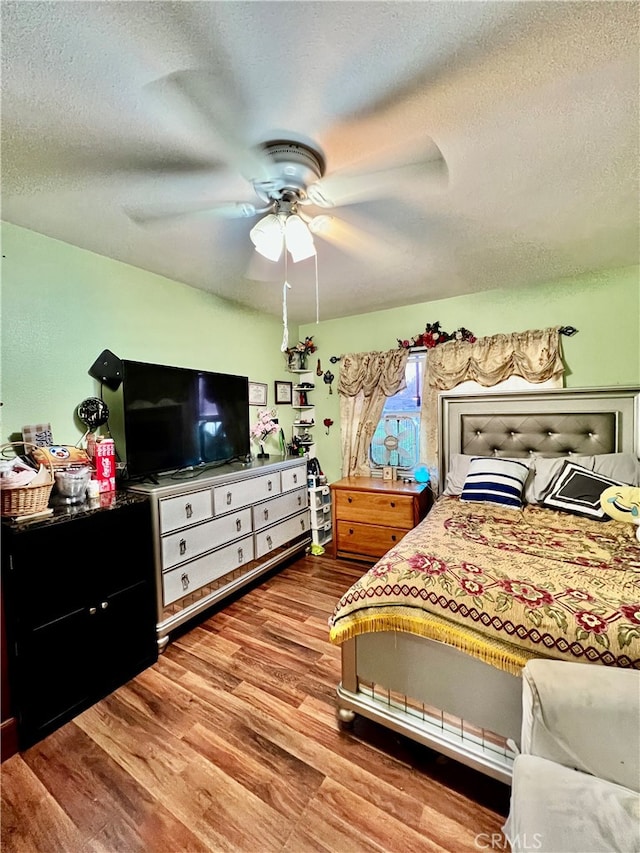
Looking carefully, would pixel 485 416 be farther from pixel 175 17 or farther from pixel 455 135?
pixel 175 17

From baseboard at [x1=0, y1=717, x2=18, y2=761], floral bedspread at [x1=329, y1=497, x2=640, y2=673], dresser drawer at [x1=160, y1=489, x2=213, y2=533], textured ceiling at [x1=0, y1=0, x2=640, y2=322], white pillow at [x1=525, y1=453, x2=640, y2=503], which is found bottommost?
baseboard at [x1=0, y1=717, x2=18, y2=761]

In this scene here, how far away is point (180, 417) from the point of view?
244 cm

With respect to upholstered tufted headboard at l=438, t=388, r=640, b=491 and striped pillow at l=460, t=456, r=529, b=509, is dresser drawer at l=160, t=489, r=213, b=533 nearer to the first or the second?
striped pillow at l=460, t=456, r=529, b=509

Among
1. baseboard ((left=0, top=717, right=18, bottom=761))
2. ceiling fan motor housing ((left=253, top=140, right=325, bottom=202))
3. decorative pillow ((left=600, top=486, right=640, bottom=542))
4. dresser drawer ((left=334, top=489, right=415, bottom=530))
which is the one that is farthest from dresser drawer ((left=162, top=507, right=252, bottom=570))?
decorative pillow ((left=600, top=486, right=640, bottom=542))

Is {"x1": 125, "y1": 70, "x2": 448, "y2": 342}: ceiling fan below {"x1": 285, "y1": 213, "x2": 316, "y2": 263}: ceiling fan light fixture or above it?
above

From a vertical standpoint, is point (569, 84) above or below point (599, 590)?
above

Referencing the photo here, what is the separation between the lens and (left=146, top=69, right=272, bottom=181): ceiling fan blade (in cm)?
97

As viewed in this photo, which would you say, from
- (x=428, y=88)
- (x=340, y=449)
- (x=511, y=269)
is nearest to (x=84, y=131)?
(x=428, y=88)

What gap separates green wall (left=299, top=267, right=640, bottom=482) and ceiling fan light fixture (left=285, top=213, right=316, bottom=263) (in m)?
1.99

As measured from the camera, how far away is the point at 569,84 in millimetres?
1013

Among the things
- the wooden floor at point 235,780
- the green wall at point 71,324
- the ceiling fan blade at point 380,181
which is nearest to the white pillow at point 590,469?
the wooden floor at point 235,780

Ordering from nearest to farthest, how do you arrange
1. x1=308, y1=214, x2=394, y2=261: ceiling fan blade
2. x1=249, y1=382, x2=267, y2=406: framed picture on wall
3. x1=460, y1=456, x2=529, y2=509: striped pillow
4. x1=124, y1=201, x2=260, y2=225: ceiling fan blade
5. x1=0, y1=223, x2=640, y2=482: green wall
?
x1=124, y1=201, x2=260, y2=225: ceiling fan blade → x1=308, y1=214, x2=394, y2=261: ceiling fan blade → x1=0, y1=223, x2=640, y2=482: green wall → x1=460, y1=456, x2=529, y2=509: striped pillow → x1=249, y1=382, x2=267, y2=406: framed picture on wall

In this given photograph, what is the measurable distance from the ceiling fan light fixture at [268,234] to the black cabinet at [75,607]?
1482mm

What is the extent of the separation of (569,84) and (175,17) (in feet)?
3.71
